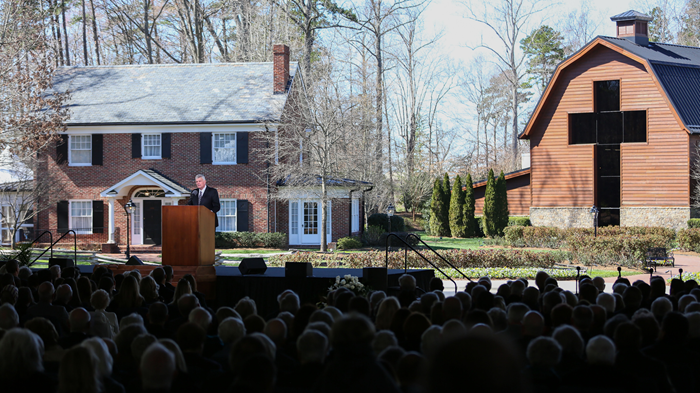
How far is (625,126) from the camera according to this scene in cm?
2747

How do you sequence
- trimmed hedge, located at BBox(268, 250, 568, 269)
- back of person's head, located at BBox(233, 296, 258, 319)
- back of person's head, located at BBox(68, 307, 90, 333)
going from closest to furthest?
back of person's head, located at BBox(68, 307, 90, 333), back of person's head, located at BBox(233, 296, 258, 319), trimmed hedge, located at BBox(268, 250, 568, 269)

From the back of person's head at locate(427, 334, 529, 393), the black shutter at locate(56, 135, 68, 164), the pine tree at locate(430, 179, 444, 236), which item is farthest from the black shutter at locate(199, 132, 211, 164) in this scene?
the back of person's head at locate(427, 334, 529, 393)

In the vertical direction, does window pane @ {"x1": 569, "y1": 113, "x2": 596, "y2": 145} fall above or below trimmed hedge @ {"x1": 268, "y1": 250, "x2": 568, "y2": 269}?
above

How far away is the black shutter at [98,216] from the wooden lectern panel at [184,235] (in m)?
19.4

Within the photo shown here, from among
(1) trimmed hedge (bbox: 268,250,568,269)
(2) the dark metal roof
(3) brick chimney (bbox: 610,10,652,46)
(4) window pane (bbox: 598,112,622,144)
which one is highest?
(2) the dark metal roof

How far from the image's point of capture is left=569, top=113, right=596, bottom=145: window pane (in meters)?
28.3

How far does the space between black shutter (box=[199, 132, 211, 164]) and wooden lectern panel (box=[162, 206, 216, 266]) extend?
18032mm

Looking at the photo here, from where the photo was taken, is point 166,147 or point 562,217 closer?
point 166,147

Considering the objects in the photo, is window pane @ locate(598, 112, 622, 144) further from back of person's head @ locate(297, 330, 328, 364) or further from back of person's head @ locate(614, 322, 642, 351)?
back of person's head @ locate(297, 330, 328, 364)

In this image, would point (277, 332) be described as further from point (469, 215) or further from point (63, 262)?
point (469, 215)

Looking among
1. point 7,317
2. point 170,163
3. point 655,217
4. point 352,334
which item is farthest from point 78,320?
point 655,217

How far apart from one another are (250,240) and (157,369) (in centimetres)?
2282

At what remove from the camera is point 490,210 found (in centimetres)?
3191

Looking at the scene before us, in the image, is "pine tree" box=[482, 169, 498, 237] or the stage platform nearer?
the stage platform
